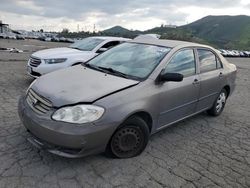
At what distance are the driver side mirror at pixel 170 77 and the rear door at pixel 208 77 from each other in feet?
3.79

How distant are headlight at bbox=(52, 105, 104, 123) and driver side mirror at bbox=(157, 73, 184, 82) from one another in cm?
118

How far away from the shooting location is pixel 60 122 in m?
3.07

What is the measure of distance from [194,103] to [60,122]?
260 cm

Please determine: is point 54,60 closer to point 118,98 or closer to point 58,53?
point 58,53

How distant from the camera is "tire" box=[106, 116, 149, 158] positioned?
3477mm

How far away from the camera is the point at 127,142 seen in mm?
3594

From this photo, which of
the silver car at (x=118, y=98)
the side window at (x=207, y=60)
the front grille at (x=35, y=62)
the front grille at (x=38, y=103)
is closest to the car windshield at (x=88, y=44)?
the front grille at (x=35, y=62)

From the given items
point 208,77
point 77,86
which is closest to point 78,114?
point 77,86

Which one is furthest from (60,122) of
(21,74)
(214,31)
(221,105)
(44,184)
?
(214,31)

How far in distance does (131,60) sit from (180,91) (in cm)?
92

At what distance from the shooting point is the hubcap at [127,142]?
11.4 feet

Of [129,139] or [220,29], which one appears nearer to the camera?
[129,139]

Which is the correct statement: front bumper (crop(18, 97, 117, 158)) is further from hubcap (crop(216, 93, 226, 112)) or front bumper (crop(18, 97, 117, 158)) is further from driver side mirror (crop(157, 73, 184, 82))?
hubcap (crop(216, 93, 226, 112))

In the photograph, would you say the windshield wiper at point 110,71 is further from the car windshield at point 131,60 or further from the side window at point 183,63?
the side window at point 183,63
